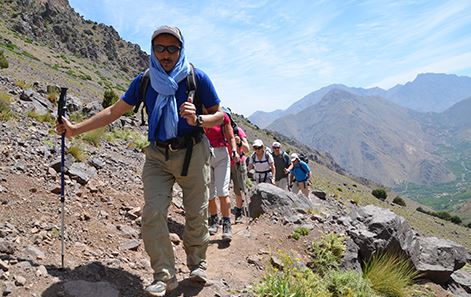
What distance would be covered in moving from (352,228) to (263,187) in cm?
214

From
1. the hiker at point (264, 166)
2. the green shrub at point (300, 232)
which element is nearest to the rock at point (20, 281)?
the green shrub at point (300, 232)

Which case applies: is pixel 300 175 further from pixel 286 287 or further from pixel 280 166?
pixel 286 287

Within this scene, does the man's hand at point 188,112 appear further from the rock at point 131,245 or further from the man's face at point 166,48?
the rock at point 131,245

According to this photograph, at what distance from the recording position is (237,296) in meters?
5.04

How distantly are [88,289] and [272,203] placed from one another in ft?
16.5

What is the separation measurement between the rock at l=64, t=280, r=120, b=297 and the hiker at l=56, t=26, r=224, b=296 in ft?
1.73

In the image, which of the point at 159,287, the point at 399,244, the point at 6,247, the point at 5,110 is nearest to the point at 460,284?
the point at 399,244

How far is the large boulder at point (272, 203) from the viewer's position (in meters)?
8.52

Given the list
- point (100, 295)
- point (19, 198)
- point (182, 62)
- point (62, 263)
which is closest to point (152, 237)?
point (100, 295)

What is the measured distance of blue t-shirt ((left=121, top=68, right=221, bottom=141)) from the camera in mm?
4359

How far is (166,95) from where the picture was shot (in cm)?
423

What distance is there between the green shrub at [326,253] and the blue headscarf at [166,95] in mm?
3967

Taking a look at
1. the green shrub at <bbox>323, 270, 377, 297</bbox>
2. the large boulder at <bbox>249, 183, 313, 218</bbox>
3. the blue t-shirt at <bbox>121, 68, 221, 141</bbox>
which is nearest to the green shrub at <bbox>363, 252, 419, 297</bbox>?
the green shrub at <bbox>323, 270, 377, 297</bbox>

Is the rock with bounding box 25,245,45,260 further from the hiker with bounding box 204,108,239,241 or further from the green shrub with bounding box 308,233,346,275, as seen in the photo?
the green shrub with bounding box 308,233,346,275
